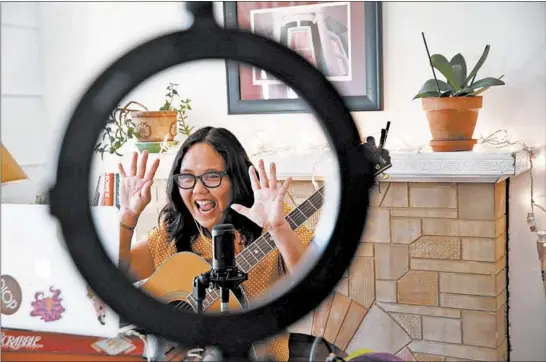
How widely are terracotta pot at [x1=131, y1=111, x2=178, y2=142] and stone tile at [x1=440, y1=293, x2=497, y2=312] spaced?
32.8 inches

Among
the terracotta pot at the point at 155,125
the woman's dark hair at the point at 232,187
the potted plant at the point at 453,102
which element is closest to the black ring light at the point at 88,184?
the woman's dark hair at the point at 232,187

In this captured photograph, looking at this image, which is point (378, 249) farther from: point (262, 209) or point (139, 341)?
point (262, 209)

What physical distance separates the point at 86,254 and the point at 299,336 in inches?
53.2

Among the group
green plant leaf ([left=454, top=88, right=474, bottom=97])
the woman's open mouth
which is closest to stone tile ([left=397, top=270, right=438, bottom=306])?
green plant leaf ([left=454, top=88, right=474, bottom=97])

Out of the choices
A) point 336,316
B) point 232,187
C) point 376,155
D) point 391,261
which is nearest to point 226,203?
point 232,187

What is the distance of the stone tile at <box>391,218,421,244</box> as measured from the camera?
1.53 meters

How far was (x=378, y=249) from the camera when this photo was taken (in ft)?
5.19

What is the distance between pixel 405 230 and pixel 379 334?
0.95 feet

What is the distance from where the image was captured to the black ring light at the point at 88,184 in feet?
1.00

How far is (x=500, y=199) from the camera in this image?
1.52 metres

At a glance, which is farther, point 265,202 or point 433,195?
point 433,195

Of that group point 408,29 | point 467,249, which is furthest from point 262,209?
point 408,29

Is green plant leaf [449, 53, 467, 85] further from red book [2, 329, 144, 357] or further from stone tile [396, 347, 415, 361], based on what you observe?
red book [2, 329, 144, 357]

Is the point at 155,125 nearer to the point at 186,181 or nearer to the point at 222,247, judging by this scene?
the point at 186,181
